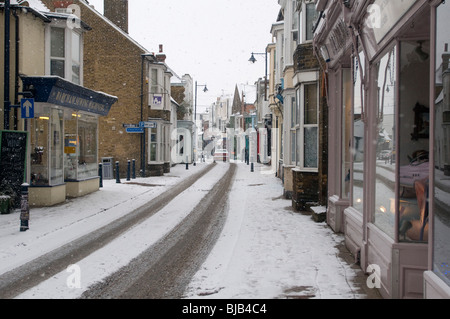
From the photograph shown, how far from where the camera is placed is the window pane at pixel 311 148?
12.1 metres

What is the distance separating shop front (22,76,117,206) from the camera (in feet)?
42.5

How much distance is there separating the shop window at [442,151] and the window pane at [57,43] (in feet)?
44.7

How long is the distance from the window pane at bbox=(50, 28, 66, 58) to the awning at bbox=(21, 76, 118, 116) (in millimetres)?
1540

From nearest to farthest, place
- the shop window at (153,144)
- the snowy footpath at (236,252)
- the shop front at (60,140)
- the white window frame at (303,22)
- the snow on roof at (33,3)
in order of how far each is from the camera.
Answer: the snowy footpath at (236,252) < the white window frame at (303,22) < the snow on roof at (33,3) < the shop front at (60,140) < the shop window at (153,144)

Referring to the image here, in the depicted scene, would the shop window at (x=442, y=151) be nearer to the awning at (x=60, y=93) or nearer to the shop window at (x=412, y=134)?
the shop window at (x=412, y=134)

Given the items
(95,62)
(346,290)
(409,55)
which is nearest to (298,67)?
(409,55)

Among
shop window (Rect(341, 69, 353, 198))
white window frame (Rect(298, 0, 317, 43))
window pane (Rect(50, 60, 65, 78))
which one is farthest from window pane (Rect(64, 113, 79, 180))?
shop window (Rect(341, 69, 353, 198))

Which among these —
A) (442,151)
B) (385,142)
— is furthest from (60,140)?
(442,151)

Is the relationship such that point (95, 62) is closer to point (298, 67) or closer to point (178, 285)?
point (298, 67)

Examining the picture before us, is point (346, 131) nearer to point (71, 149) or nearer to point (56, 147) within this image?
point (56, 147)

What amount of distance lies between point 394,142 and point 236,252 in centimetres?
353

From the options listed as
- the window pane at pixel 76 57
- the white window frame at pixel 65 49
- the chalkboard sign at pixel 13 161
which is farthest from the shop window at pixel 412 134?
the window pane at pixel 76 57

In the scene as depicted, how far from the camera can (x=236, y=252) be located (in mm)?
7559

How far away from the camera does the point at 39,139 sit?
44.1 ft
